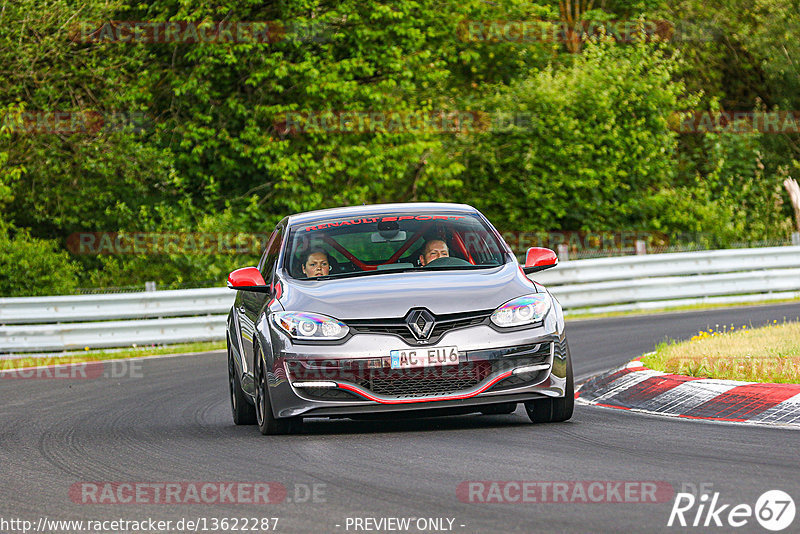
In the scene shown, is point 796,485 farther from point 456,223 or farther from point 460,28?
point 460,28

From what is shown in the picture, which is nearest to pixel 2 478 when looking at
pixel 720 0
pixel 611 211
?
pixel 611 211

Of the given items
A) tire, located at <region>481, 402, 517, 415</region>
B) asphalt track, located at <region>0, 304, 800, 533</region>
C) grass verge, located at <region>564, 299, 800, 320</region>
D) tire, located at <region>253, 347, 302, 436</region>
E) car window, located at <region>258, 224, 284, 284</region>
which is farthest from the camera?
grass verge, located at <region>564, 299, 800, 320</region>

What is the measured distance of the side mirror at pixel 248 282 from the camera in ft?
32.1

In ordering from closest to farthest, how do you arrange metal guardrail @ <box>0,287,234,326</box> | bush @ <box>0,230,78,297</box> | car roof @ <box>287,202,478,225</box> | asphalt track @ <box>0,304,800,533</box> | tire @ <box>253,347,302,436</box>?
asphalt track @ <box>0,304,800,533</box> < tire @ <box>253,347,302,436</box> < car roof @ <box>287,202,478,225</box> < metal guardrail @ <box>0,287,234,326</box> < bush @ <box>0,230,78,297</box>

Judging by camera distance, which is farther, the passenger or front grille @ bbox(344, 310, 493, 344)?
the passenger

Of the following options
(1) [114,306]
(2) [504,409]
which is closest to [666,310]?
(1) [114,306]

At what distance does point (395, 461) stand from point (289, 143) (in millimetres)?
23612

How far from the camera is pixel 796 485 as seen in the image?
6.14 m

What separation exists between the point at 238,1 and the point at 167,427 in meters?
20.9

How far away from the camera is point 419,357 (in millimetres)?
8555

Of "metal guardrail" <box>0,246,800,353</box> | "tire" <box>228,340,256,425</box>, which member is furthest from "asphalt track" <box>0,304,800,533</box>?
"metal guardrail" <box>0,246,800,353</box>

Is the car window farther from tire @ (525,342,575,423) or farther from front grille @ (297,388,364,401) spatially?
tire @ (525,342,575,423)

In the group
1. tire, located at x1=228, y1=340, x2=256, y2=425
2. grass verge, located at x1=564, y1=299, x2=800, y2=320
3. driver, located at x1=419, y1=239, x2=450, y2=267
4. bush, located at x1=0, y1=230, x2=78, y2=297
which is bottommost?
grass verge, located at x1=564, y1=299, x2=800, y2=320

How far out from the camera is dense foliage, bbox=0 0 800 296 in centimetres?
2822
